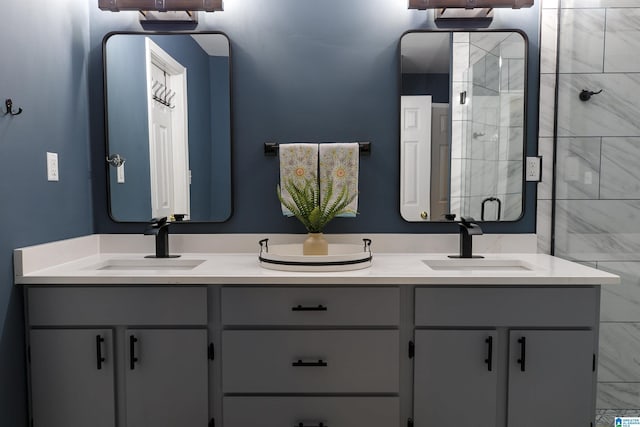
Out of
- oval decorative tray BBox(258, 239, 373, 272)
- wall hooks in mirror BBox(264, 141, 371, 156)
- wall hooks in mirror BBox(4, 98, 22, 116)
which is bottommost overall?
oval decorative tray BBox(258, 239, 373, 272)

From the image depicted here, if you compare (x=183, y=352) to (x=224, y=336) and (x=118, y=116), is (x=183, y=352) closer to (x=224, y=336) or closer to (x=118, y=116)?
(x=224, y=336)

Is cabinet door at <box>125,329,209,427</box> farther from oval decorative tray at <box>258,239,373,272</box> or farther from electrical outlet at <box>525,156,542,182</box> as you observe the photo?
electrical outlet at <box>525,156,542,182</box>

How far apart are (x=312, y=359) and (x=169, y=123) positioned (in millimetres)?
1278

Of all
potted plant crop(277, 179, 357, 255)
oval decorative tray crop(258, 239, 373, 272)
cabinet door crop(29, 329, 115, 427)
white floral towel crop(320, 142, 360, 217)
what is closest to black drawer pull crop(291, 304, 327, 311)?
oval decorative tray crop(258, 239, 373, 272)

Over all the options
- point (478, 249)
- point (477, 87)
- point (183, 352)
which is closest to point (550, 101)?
point (477, 87)

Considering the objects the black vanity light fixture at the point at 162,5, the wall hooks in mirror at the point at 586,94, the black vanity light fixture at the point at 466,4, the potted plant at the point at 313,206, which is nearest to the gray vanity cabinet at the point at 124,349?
the potted plant at the point at 313,206

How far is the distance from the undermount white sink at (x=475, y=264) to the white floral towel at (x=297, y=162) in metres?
0.68

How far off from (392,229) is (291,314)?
747mm

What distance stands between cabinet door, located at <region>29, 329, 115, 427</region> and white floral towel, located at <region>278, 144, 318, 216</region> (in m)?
0.96

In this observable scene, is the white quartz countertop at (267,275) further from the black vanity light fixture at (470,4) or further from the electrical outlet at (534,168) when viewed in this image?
the black vanity light fixture at (470,4)

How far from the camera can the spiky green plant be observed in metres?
1.82

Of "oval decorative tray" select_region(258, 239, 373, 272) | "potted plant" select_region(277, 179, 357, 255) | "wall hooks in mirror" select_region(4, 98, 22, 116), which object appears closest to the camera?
"wall hooks in mirror" select_region(4, 98, 22, 116)

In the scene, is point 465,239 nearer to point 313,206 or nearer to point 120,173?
point 313,206

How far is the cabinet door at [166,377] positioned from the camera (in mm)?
1554
